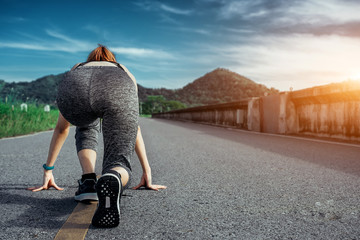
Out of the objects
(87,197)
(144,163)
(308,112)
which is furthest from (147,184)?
(308,112)

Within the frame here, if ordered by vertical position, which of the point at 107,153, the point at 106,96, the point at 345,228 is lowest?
the point at 345,228

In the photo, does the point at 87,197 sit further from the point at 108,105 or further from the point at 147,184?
the point at 108,105

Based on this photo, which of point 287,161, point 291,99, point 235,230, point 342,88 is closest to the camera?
point 235,230

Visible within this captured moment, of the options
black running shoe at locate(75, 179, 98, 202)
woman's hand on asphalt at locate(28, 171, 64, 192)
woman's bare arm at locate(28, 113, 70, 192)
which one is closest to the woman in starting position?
woman's bare arm at locate(28, 113, 70, 192)

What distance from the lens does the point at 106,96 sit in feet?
7.43

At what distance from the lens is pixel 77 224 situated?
7.38 feet

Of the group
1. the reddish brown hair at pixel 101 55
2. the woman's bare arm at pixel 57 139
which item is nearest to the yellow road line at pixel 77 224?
the woman's bare arm at pixel 57 139

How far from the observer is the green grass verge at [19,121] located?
10.7 metres

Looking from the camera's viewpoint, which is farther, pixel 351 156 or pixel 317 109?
pixel 317 109

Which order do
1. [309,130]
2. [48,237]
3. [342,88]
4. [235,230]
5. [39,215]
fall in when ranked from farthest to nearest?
[309,130] < [342,88] < [39,215] < [235,230] < [48,237]

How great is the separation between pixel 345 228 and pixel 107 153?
62.2 inches

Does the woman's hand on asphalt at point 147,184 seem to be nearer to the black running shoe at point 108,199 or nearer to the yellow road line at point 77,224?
the yellow road line at point 77,224

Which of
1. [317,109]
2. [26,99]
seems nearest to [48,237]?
[317,109]

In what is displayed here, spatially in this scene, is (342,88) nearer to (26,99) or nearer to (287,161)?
(287,161)
